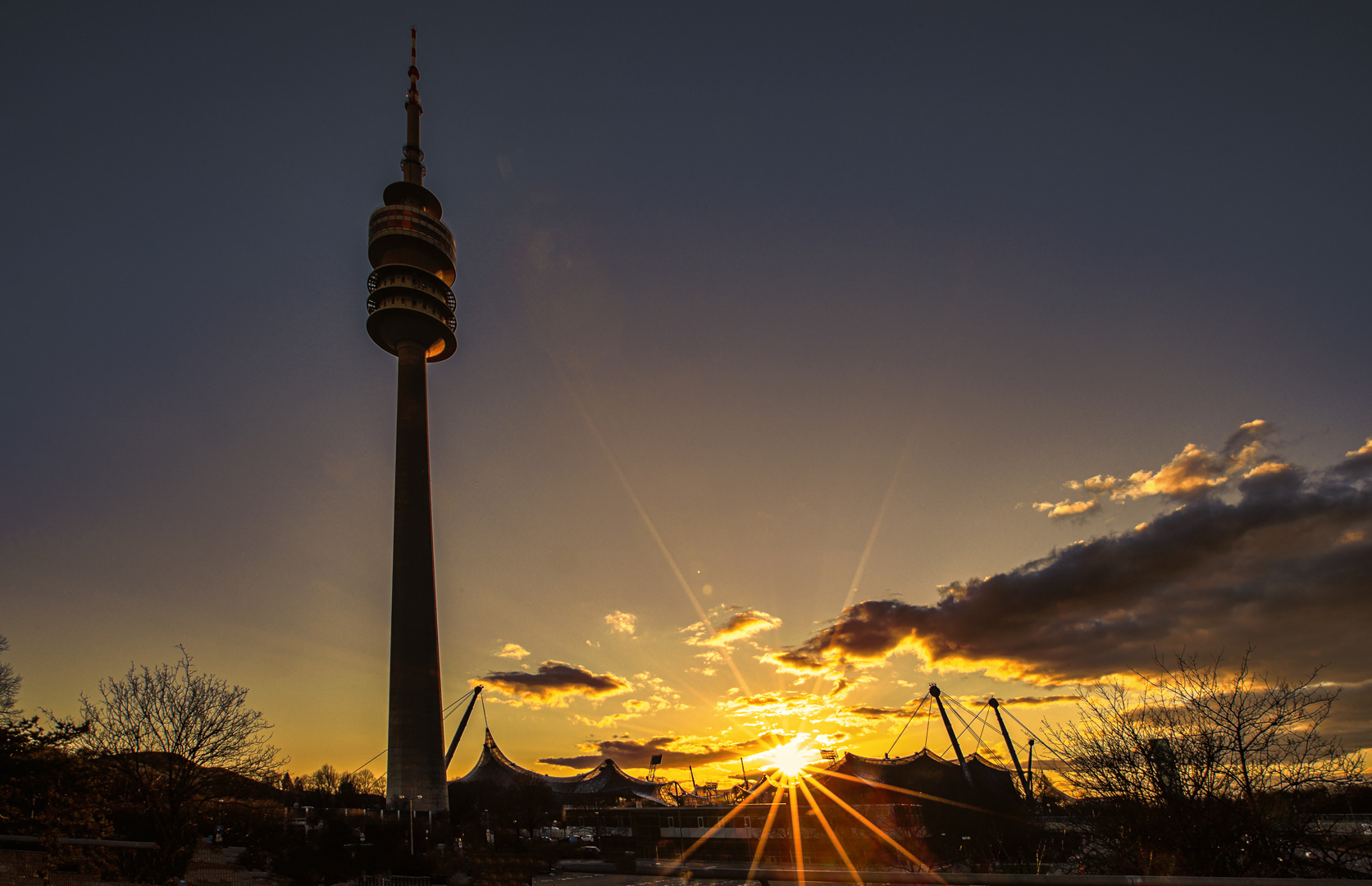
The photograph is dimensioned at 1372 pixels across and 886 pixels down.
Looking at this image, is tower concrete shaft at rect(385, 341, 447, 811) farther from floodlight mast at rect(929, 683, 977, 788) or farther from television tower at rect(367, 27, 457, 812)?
floodlight mast at rect(929, 683, 977, 788)

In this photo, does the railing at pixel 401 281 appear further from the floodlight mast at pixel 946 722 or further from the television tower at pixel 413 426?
the floodlight mast at pixel 946 722

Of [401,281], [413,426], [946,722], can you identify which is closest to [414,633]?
[413,426]

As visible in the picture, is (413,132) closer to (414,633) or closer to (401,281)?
(401,281)

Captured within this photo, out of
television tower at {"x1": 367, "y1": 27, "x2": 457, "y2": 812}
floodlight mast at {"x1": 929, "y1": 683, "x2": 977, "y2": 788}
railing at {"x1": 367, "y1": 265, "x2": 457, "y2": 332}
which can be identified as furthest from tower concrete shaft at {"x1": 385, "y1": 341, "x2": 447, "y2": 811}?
floodlight mast at {"x1": 929, "y1": 683, "x2": 977, "y2": 788}

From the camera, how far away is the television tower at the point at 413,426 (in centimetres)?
6550

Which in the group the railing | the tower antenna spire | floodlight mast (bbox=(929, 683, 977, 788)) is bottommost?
floodlight mast (bbox=(929, 683, 977, 788))

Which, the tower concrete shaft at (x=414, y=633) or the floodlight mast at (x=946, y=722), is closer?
the tower concrete shaft at (x=414, y=633)

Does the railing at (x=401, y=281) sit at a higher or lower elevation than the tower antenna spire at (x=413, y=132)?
lower

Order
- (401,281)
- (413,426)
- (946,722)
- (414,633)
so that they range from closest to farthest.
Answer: (414,633), (413,426), (401,281), (946,722)

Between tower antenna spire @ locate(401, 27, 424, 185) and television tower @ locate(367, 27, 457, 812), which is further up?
tower antenna spire @ locate(401, 27, 424, 185)

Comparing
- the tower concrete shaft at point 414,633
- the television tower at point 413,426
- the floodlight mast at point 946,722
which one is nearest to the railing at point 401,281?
the television tower at point 413,426

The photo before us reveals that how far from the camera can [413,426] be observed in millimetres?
74750

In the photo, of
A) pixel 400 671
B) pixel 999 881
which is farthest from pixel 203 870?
pixel 999 881

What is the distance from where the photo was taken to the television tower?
6550cm
